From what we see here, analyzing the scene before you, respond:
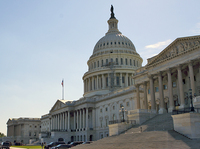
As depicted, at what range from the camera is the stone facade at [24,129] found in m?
151

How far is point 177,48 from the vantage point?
4841 cm

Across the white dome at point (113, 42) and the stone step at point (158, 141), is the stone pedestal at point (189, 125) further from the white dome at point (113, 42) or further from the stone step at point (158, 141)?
the white dome at point (113, 42)

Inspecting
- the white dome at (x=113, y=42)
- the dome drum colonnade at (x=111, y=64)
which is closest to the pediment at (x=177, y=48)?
the dome drum colonnade at (x=111, y=64)

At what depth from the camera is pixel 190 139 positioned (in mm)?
32156

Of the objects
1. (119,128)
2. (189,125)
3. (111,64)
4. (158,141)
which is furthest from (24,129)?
(158,141)

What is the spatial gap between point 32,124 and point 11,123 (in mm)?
16943

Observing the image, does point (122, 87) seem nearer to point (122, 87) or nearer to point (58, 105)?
point (122, 87)

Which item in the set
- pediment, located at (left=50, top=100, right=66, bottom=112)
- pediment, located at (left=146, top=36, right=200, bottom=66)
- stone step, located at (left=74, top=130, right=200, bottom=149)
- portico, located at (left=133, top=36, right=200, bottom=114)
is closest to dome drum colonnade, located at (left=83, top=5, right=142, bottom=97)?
pediment, located at (left=50, top=100, right=66, bottom=112)

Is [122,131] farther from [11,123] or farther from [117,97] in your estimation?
[11,123]

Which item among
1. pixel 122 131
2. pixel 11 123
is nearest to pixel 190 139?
pixel 122 131

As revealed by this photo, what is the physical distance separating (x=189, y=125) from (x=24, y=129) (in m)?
133

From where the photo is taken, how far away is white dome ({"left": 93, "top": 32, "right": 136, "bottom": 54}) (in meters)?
115

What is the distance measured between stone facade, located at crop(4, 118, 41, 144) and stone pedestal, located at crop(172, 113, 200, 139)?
127 m

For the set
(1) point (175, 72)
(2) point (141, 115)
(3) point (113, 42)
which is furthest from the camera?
(3) point (113, 42)
